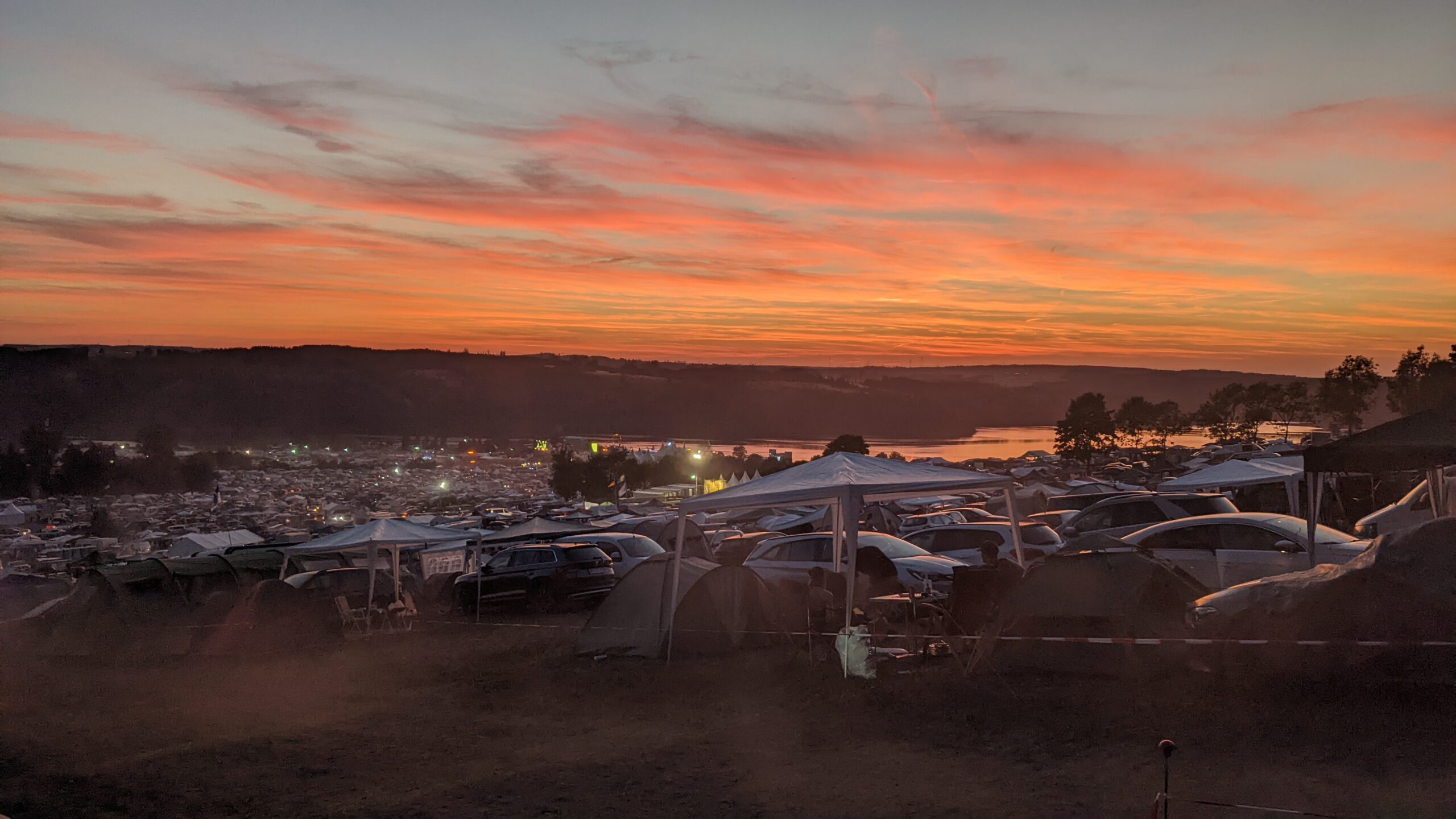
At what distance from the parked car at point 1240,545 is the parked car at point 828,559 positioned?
292 centimetres

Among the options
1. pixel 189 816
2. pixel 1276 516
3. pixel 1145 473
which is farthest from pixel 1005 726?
pixel 1145 473

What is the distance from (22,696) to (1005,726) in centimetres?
1268

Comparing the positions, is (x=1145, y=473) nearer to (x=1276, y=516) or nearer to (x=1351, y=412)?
(x=1351, y=412)

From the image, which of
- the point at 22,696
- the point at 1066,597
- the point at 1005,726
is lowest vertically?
the point at 22,696

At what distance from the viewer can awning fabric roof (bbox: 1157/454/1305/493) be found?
2236 centimetres

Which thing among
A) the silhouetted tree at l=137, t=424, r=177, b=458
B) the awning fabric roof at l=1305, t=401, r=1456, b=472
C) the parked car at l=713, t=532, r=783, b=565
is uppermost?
the awning fabric roof at l=1305, t=401, r=1456, b=472

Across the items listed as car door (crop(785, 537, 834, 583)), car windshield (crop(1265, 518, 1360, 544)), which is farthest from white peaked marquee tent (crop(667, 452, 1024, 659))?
car windshield (crop(1265, 518, 1360, 544))

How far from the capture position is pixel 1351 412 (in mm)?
78062

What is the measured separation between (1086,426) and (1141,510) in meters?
66.4

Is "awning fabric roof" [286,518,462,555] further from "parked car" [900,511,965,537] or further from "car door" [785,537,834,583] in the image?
"parked car" [900,511,965,537]

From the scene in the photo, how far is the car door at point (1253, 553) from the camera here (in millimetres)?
14172

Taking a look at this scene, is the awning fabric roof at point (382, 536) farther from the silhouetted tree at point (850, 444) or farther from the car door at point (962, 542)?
the silhouetted tree at point (850, 444)

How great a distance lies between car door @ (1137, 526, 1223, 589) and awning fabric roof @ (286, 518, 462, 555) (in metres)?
12.2

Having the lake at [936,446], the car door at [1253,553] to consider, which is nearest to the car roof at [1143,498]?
the car door at [1253,553]
